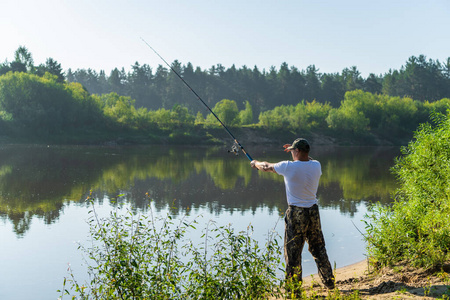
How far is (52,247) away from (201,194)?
10.8 meters

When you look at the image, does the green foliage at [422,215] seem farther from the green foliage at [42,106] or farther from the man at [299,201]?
the green foliage at [42,106]

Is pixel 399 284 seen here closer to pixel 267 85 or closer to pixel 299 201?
pixel 299 201

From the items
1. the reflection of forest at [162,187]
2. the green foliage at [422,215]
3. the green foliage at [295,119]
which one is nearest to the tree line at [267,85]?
the green foliage at [295,119]

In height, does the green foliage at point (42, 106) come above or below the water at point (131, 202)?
above

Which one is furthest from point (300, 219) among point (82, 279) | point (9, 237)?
point (9, 237)

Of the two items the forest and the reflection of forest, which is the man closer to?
the reflection of forest

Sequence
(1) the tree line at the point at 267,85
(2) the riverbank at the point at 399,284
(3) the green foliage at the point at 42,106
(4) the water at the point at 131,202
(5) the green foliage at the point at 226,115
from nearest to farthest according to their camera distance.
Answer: (2) the riverbank at the point at 399,284 < (4) the water at the point at 131,202 < (3) the green foliage at the point at 42,106 < (5) the green foliage at the point at 226,115 < (1) the tree line at the point at 267,85

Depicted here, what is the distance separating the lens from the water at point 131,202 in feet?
35.9

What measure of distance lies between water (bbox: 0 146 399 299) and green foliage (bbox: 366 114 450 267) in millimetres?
2075

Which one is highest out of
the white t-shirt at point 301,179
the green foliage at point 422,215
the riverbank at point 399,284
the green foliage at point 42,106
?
the green foliage at point 42,106

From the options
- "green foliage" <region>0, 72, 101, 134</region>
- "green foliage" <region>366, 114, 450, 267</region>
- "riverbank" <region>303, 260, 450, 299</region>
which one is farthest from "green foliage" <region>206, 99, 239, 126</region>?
"riverbank" <region>303, 260, 450, 299</region>

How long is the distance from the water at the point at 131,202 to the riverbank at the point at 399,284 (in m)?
→ 1.81

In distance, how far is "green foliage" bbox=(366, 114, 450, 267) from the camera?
7727 mm

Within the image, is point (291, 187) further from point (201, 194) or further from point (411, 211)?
point (201, 194)
